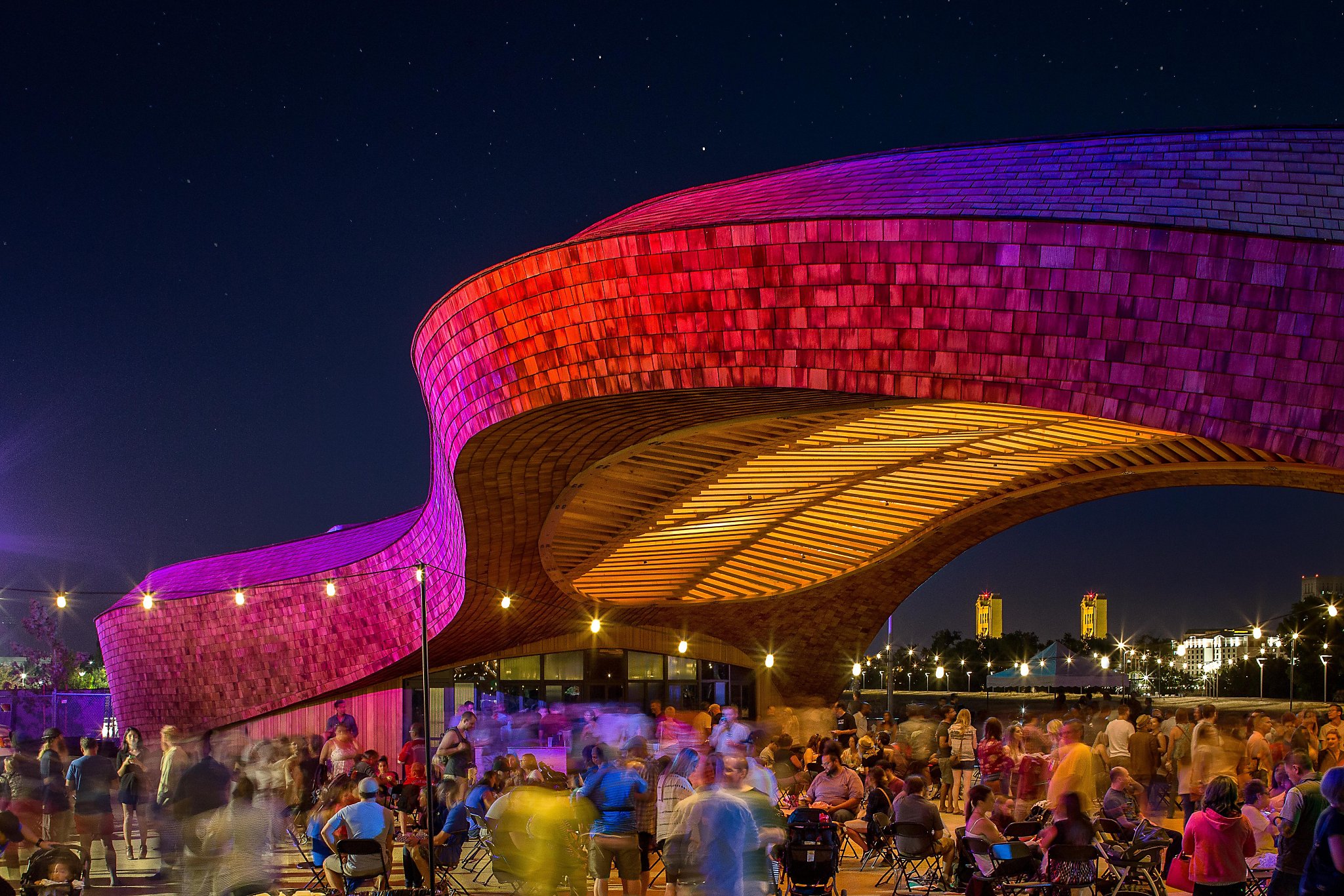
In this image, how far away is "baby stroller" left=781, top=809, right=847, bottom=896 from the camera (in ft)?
32.7

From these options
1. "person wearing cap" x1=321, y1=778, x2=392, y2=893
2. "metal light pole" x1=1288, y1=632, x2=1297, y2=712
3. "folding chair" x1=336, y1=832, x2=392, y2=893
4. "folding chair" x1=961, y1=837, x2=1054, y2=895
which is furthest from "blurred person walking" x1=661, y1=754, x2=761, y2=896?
"metal light pole" x1=1288, y1=632, x2=1297, y2=712

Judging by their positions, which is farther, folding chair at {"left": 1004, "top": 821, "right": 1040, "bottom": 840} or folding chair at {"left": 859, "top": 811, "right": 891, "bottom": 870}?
folding chair at {"left": 859, "top": 811, "right": 891, "bottom": 870}

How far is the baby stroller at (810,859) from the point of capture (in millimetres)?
9977

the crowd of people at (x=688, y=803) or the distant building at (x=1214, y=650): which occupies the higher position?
the crowd of people at (x=688, y=803)

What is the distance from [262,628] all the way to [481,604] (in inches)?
316

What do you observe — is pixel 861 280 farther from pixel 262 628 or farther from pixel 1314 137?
pixel 262 628

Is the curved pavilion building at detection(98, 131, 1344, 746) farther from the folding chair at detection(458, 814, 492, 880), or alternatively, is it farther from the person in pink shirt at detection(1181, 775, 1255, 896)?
the folding chair at detection(458, 814, 492, 880)

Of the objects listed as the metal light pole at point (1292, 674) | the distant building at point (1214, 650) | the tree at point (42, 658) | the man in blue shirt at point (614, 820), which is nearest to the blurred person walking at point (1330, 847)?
the man in blue shirt at point (614, 820)

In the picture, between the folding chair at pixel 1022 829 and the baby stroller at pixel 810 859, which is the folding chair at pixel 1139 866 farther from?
the baby stroller at pixel 810 859

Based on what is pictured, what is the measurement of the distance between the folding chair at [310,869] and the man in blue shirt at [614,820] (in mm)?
2423

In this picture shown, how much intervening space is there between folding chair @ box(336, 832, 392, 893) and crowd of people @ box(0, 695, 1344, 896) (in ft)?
0.10

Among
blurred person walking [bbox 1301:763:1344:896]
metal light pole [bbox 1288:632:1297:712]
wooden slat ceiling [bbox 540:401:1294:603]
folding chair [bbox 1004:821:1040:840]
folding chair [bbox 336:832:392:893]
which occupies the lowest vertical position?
metal light pole [bbox 1288:632:1297:712]

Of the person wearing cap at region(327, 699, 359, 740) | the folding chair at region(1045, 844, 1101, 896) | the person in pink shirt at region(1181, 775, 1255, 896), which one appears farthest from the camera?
the person wearing cap at region(327, 699, 359, 740)

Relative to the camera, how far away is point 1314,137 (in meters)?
12.3
